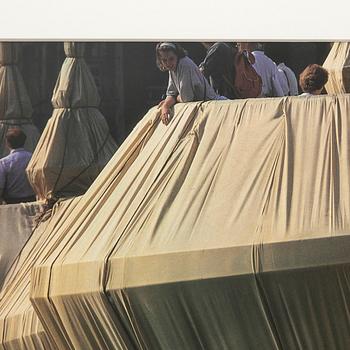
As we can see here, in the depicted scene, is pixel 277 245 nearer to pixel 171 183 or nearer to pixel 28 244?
pixel 171 183

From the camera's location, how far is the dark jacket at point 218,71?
2604 mm

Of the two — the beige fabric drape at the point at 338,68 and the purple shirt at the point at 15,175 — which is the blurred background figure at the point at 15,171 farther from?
the beige fabric drape at the point at 338,68

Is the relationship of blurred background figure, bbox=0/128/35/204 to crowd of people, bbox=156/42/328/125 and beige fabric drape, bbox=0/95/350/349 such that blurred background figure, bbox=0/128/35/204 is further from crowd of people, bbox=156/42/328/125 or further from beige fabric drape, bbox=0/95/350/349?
crowd of people, bbox=156/42/328/125

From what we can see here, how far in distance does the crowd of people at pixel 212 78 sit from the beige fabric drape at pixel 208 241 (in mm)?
41

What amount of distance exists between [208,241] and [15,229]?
2.27ft

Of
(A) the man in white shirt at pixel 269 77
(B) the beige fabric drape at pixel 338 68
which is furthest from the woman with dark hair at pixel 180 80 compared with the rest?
(B) the beige fabric drape at pixel 338 68

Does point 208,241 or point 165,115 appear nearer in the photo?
point 208,241

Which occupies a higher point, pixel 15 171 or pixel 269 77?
pixel 269 77

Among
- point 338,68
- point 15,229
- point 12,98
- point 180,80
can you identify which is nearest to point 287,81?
point 338,68

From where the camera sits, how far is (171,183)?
2467 millimetres

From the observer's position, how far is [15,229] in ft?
8.36

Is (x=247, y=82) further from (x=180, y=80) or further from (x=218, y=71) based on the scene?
(x=180, y=80)

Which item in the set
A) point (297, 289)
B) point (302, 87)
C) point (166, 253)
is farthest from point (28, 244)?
point (302, 87)
